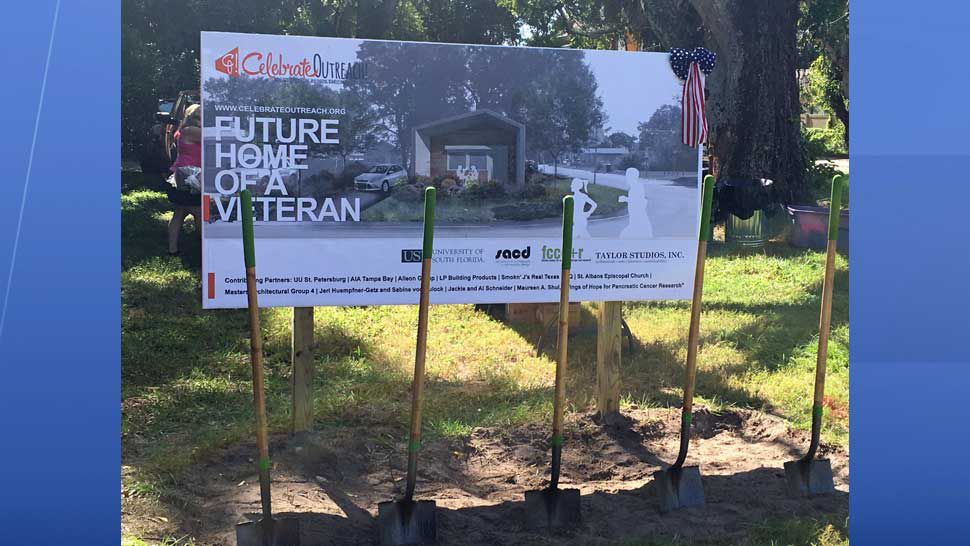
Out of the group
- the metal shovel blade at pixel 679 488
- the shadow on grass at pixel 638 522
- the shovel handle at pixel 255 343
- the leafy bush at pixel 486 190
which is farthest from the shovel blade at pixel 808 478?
the shovel handle at pixel 255 343

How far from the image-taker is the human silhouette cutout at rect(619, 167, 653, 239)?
5.87 metres

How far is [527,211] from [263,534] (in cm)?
226

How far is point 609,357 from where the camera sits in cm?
641

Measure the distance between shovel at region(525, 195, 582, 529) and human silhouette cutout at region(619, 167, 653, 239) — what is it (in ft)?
3.44

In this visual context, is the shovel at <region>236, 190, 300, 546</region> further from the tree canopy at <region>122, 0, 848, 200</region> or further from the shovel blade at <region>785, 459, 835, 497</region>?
the tree canopy at <region>122, 0, 848, 200</region>

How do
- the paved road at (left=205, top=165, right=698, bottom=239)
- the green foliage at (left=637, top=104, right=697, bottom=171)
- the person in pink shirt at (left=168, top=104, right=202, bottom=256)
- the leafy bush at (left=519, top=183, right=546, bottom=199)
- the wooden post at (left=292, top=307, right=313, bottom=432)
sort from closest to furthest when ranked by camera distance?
the paved road at (left=205, top=165, right=698, bottom=239) < the wooden post at (left=292, top=307, right=313, bottom=432) < the leafy bush at (left=519, top=183, right=546, bottom=199) < the green foliage at (left=637, top=104, right=697, bottom=171) < the person in pink shirt at (left=168, top=104, right=202, bottom=256)

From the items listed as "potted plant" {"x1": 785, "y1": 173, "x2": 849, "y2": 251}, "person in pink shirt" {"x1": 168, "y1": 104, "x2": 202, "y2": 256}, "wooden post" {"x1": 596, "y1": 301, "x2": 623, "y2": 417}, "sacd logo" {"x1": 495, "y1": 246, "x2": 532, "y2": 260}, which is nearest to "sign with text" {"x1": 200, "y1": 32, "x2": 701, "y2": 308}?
"sacd logo" {"x1": 495, "y1": 246, "x2": 532, "y2": 260}

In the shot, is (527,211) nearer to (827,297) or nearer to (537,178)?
(537,178)

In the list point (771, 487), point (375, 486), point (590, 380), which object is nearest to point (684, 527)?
point (771, 487)

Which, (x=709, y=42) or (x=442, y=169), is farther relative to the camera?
(x=709, y=42)

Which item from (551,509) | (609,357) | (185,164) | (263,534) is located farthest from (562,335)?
(185,164)

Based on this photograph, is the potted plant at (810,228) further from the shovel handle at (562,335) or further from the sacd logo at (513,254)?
the shovel handle at (562,335)

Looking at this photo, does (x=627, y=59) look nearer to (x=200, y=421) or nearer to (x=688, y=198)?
(x=688, y=198)

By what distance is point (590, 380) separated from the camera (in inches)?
293
